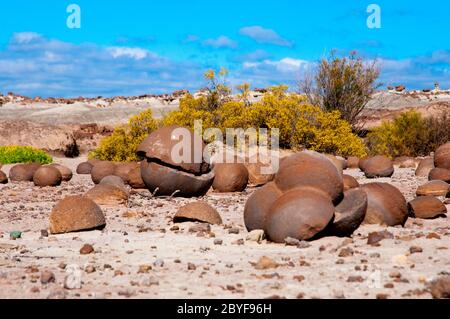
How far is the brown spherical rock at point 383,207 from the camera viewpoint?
9.21m

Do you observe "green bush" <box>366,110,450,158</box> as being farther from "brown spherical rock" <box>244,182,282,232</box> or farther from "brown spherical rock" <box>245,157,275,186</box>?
"brown spherical rock" <box>244,182,282,232</box>

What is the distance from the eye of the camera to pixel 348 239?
7613 mm

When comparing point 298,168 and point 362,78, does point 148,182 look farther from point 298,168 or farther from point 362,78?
point 362,78

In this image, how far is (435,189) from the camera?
12.7 meters

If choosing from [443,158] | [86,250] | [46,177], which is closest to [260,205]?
[86,250]

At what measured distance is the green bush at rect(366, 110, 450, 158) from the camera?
83.3 ft

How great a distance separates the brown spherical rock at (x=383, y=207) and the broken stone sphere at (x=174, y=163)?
470cm

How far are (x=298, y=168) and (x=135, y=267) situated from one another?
2549mm

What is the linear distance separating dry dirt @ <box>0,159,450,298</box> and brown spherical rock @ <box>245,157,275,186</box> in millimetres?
5167

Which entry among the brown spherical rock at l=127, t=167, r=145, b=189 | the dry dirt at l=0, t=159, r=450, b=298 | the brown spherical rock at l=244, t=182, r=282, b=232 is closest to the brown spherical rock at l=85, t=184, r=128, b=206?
the dry dirt at l=0, t=159, r=450, b=298

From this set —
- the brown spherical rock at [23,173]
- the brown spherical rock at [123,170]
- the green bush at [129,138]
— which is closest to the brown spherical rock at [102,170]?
the brown spherical rock at [123,170]

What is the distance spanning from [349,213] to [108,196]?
584cm

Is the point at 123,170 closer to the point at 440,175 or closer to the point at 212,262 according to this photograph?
the point at 440,175
